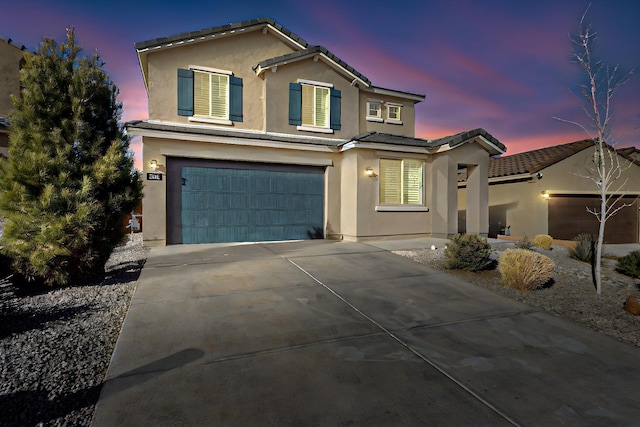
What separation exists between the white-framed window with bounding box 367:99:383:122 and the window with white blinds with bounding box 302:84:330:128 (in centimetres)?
232

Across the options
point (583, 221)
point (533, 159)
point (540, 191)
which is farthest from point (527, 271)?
point (583, 221)

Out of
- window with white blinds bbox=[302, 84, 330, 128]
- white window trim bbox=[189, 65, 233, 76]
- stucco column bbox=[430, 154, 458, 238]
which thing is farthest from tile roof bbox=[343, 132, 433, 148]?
white window trim bbox=[189, 65, 233, 76]

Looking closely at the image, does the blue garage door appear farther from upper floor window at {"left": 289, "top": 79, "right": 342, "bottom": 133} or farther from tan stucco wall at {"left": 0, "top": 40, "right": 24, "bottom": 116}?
tan stucco wall at {"left": 0, "top": 40, "right": 24, "bottom": 116}

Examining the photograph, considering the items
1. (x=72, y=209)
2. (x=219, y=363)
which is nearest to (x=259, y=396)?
(x=219, y=363)

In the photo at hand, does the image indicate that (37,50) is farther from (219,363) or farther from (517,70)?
(517,70)

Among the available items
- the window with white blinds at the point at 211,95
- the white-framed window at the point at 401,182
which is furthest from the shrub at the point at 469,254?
the window with white blinds at the point at 211,95

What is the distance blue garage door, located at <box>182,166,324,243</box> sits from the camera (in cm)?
1057

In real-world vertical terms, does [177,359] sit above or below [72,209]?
below

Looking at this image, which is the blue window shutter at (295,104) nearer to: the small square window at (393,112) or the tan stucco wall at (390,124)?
the tan stucco wall at (390,124)

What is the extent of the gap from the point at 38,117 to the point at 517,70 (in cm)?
1334

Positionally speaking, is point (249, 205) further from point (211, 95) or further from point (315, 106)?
point (315, 106)

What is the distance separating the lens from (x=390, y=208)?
1160 centimetres

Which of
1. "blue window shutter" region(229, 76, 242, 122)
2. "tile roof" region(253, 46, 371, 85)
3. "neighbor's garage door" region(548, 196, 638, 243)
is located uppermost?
"tile roof" region(253, 46, 371, 85)

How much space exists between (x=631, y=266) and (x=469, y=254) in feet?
13.2
